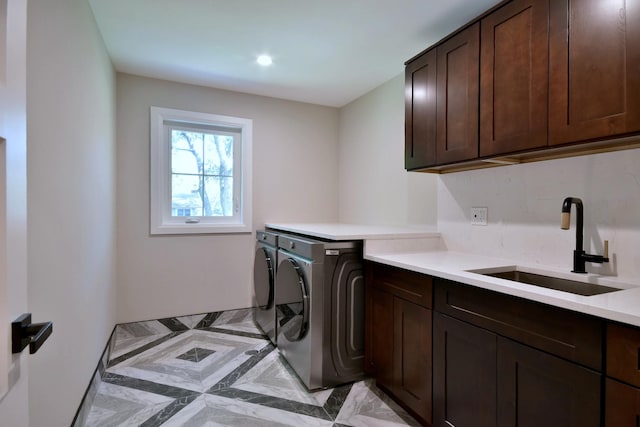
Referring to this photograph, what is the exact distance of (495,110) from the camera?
58.4 inches

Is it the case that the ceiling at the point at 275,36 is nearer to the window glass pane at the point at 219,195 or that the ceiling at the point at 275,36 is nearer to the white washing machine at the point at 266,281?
the window glass pane at the point at 219,195

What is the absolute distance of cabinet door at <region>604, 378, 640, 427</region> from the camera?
831 millimetres

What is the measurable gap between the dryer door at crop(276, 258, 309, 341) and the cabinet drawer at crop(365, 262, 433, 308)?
43 centimetres

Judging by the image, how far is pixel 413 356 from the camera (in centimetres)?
158

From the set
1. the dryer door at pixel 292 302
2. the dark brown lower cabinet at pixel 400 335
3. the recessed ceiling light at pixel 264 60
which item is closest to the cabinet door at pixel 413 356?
the dark brown lower cabinet at pixel 400 335

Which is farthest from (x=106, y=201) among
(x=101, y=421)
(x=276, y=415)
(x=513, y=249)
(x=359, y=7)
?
(x=513, y=249)

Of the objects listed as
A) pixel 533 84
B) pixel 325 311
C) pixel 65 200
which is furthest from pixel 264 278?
pixel 533 84

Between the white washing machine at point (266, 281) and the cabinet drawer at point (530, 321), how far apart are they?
1.41m

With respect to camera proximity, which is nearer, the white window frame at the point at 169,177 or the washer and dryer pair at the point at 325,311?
the washer and dryer pair at the point at 325,311

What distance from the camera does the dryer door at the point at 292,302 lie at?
1925 mm

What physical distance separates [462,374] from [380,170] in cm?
189

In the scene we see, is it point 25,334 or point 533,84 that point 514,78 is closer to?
point 533,84

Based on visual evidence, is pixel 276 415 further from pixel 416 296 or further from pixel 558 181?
pixel 558 181

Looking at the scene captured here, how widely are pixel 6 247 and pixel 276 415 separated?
A: 156cm
